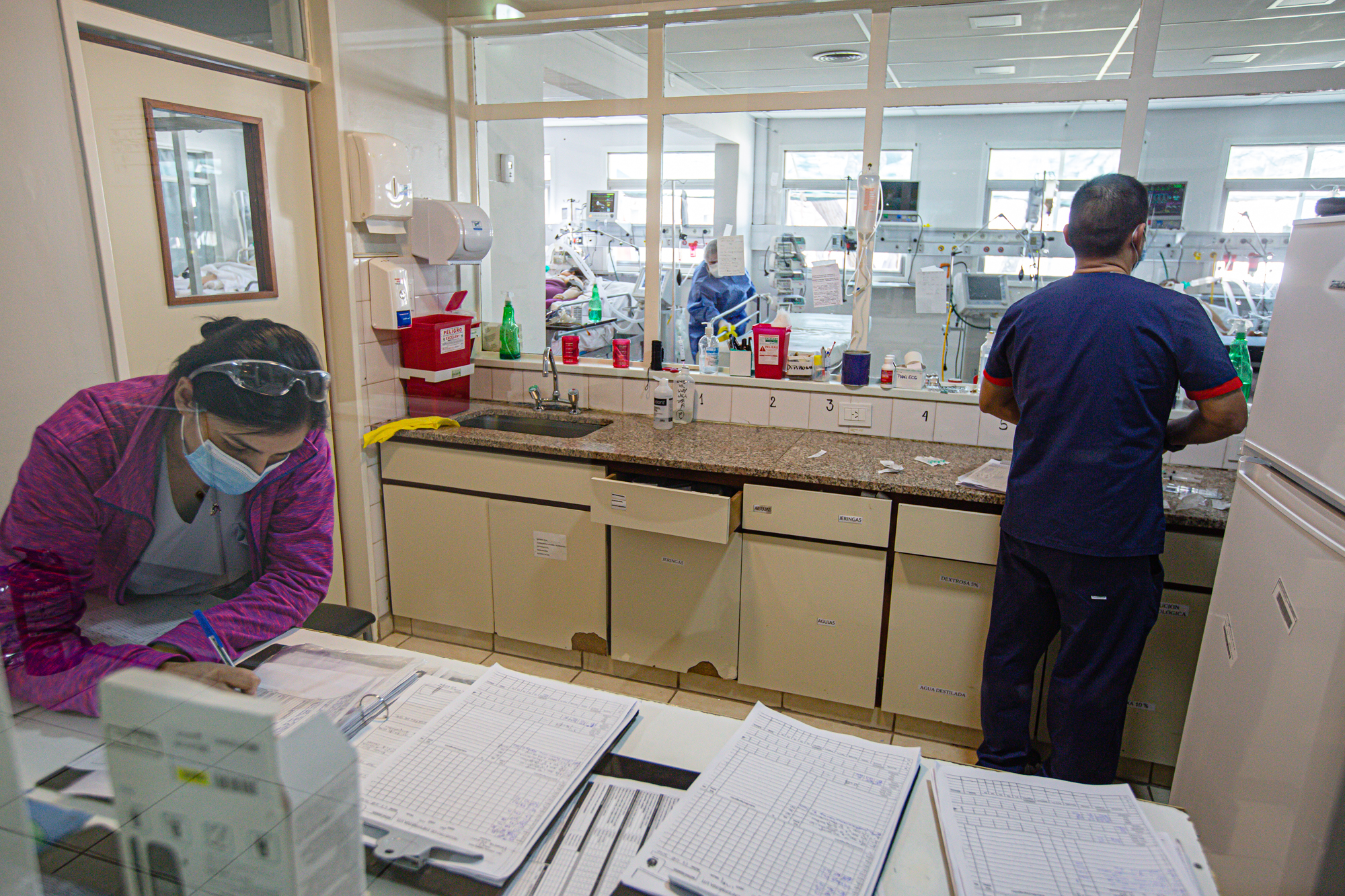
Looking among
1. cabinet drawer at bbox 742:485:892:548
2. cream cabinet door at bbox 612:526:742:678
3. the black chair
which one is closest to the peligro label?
cabinet drawer at bbox 742:485:892:548

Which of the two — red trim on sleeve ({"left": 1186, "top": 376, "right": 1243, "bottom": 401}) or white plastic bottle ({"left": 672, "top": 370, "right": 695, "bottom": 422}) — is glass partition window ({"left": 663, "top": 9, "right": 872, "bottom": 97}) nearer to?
white plastic bottle ({"left": 672, "top": 370, "right": 695, "bottom": 422})

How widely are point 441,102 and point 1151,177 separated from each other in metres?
2.69

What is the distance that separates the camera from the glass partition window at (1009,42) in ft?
8.54

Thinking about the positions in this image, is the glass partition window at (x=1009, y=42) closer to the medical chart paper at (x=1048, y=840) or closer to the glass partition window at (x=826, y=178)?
the glass partition window at (x=826, y=178)

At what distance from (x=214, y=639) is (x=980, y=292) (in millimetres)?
2821

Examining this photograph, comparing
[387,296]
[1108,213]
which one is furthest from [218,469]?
[1108,213]

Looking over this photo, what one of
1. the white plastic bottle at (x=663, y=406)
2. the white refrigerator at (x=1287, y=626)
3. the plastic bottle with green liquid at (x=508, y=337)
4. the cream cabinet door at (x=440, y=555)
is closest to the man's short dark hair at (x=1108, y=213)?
the white refrigerator at (x=1287, y=626)

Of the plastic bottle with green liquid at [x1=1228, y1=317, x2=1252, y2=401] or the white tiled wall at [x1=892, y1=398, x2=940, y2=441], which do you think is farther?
the white tiled wall at [x1=892, y1=398, x2=940, y2=441]

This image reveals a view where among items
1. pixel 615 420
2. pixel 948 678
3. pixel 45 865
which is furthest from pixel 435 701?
pixel 615 420

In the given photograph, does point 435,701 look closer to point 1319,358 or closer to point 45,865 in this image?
point 45,865

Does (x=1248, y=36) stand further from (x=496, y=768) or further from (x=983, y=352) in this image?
(x=496, y=768)

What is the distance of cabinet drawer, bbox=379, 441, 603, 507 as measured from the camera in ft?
8.90

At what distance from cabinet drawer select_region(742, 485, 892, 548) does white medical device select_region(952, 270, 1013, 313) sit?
3.57 feet

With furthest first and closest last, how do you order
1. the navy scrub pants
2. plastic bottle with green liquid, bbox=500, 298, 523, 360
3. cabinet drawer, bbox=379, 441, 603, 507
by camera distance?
1. plastic bottle with green liquid, bbox=500, 298, 523, 360
2. cabinet drawer, bbox=379, 441, 603, 507
3. the navy scrub pants
